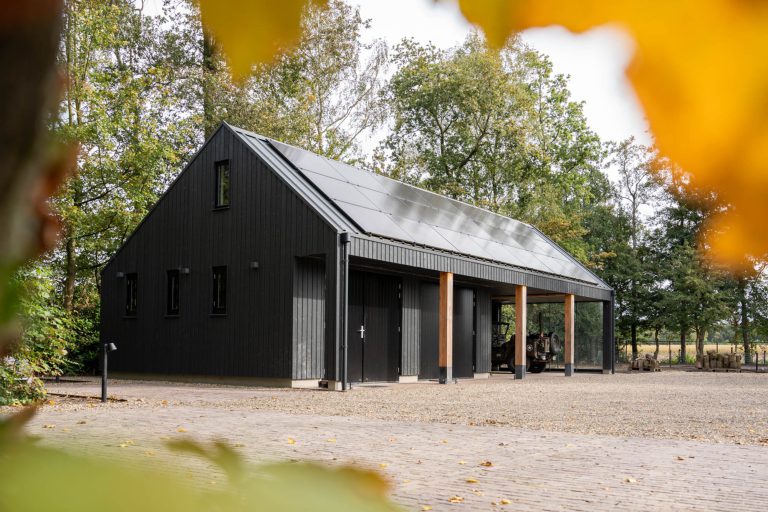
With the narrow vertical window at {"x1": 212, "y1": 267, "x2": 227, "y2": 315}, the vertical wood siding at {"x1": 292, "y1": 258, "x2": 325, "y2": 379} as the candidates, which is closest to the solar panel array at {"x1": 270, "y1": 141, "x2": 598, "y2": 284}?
the vertical wood siding at {"x1": 292, "y1": 258, "x2": 325, "y2": 379}

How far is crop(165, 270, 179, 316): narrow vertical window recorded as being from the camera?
17.0 meters

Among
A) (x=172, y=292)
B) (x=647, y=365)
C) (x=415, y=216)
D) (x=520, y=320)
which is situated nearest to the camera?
(x=415, y=216)

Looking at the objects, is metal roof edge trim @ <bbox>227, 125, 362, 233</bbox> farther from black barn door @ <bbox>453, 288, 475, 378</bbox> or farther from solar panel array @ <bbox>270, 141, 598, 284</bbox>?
black barn door @ <bbox>453, 288, 475, 378</bbox>

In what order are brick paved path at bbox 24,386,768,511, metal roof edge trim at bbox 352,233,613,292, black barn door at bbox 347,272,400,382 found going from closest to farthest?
brick paved path at bbox 24,386,768,511 → metal roof edge trim at bbox 352,233,613,292 → black barn door at bbox 347,272,400,382

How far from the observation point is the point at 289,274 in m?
14.9

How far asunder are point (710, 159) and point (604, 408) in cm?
1144

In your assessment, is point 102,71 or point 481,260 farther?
point 481,260

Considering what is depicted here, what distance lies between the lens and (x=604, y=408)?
1128 cm

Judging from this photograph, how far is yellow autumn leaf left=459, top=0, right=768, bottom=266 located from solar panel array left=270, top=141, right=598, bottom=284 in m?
13.6

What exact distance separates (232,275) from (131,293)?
3.77 meters

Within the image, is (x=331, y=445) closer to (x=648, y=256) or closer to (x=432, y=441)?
(x=432, y=441)

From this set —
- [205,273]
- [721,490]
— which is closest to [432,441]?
[721,490]

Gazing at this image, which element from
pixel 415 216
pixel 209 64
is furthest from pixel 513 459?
pixel 415 216

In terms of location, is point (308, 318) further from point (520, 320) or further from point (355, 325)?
point (520, 320)
